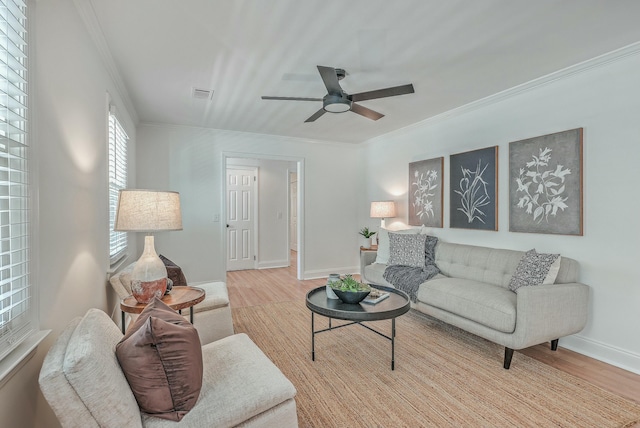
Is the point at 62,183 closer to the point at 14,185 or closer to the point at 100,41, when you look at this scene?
the point at 14,185

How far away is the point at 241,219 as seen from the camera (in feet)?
21.8

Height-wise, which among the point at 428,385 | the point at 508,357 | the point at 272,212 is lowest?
the point at 428,385

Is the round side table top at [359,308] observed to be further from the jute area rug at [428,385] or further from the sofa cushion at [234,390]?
the sofa cushion at [234,390]

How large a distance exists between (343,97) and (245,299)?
9.91 ft

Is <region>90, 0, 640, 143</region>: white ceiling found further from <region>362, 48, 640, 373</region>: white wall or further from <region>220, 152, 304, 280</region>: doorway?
<region>220, 152, 304, 280</region>: doorway

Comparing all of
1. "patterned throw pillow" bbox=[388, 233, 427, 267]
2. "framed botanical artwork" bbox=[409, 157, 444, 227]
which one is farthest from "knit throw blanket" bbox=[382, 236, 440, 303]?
"framed botanical artwork" bbox=[409, 157, 444, 227]

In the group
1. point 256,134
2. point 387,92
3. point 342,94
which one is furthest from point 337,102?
point 256,134

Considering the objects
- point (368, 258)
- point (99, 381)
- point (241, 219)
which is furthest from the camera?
point (241, 219)

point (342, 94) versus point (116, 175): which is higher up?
point (342, 94)

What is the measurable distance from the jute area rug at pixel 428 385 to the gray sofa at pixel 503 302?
227 millimetres

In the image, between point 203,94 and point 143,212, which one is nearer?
point 143,212

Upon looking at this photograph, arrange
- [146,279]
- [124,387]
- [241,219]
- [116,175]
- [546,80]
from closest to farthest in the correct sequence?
[124,387] → [146,279] → [546,80] → [116,175] → [241,219]

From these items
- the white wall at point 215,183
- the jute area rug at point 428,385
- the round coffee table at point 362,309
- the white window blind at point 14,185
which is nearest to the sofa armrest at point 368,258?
the jute area rug at point 428,385

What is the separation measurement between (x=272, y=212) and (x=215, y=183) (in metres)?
2.03
